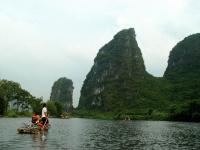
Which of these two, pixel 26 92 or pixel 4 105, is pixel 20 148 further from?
pixel 26 92

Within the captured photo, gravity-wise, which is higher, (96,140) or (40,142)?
(96,140)

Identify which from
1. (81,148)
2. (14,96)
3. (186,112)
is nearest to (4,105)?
(14,96)

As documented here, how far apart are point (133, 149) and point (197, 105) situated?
414 ft

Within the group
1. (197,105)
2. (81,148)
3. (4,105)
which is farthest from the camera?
(197,105)

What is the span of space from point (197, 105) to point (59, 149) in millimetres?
130577

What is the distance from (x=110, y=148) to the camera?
35.9m

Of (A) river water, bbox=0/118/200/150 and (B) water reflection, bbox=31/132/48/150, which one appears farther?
(A) river water, bbox=0/118/200/150

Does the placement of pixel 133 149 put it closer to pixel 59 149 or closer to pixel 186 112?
pixel 59 149

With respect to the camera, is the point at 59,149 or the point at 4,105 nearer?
the point at 59,149

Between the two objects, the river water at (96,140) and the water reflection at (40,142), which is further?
the river water at (96,140)

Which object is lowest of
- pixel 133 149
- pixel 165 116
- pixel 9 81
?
pixel 133 149

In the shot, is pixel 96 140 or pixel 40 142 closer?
pixel 40 142

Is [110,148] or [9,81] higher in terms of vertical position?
[9,81]

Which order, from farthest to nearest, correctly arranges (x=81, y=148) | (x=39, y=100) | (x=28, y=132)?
(x=39, y=100)
(x=28, y=132)
(x=81, y=148)
